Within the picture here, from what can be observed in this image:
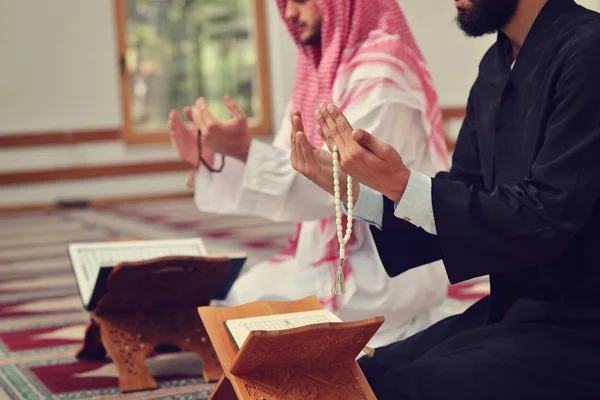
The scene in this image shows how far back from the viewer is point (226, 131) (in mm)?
2348

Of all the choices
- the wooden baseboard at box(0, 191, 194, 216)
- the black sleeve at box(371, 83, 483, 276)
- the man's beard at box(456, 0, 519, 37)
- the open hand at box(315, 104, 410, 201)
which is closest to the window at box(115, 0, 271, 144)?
the wooden baseboard at box(0, 191, 194, 216)

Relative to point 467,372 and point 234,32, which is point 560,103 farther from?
point 234,32

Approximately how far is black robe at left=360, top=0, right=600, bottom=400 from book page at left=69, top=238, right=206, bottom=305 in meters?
1.02

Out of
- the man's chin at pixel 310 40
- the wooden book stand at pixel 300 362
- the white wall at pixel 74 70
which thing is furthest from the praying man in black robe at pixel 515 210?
the white wall at pixel 74 70

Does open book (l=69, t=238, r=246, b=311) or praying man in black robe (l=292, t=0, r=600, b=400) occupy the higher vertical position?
praying man in black robe (l=292, t=0, r=600, b=400)

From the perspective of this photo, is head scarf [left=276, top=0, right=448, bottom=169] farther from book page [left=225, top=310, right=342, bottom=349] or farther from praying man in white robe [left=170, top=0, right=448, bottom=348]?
book page [left=225, top=310, right=342, bottom=349]

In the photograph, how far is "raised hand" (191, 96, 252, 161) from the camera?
2320 millimetres

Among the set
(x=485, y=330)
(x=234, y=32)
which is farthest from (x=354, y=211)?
(x=234, y=32)

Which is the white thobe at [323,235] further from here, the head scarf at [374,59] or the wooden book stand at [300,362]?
the wooden book stand at [300,362]

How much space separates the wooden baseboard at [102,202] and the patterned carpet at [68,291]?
0.25 meters

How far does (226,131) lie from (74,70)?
238 inches

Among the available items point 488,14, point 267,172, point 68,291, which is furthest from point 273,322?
point 68,291

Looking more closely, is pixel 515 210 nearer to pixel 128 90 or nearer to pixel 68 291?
pixel 68 291

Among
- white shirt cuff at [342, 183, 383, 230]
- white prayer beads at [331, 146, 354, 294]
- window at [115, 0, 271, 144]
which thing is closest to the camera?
white prayer beads at [331, 146, 354, 294]
